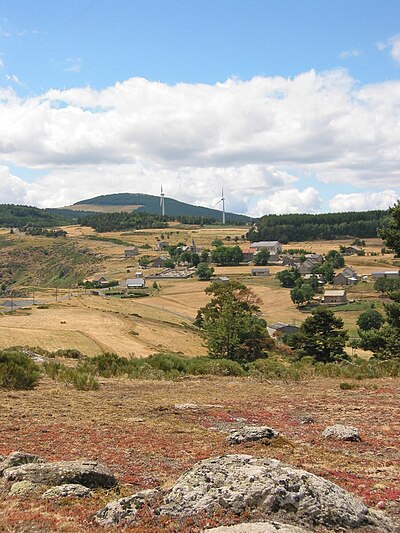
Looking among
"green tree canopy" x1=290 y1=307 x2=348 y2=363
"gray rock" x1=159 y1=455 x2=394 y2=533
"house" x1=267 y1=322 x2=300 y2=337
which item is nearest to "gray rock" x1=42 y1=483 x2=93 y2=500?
"gray rock" x1=159 y1=455 x2=394 y2=533

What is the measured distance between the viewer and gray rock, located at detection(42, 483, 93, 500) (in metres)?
7.29

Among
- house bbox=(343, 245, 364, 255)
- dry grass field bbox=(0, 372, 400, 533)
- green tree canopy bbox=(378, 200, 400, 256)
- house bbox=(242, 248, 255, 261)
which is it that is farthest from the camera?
house bbox=(343, 245, 364, 255)

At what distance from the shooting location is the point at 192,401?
16656mm

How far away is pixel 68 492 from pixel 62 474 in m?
0.51

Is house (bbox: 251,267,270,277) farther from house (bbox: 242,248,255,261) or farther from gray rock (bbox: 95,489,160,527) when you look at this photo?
gray rock (bbox: 95,489,160,527)

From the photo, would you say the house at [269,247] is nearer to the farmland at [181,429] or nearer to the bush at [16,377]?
the farmland at [181,429]

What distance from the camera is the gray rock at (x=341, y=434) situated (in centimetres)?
1140

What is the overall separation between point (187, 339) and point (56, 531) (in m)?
60.7

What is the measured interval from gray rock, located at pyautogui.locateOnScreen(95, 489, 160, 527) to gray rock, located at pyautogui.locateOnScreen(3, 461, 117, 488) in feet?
3.26

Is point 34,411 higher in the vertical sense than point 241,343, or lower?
higher

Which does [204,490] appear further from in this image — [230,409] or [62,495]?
[230,409]

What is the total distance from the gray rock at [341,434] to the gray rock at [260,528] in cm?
582

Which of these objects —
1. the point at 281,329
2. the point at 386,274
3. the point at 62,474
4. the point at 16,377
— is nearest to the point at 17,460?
the point at 62,474

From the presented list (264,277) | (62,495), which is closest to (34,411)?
(62,495)
